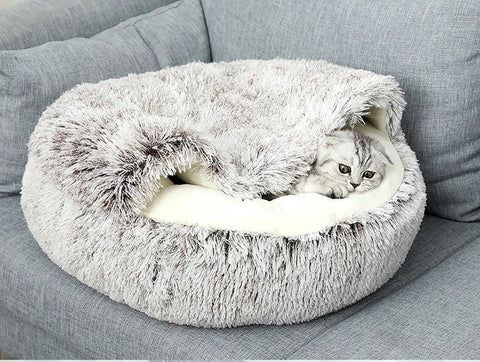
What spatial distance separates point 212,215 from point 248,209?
Result: 55 mm

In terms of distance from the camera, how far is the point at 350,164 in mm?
1345

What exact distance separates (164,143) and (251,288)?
25 centimetres

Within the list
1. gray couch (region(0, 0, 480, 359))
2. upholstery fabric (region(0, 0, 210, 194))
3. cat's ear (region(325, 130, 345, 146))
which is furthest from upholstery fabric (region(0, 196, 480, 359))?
cat's ear (region(325, 130, 345, 146))

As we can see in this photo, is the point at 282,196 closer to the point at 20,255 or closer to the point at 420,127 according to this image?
the point at 420,127

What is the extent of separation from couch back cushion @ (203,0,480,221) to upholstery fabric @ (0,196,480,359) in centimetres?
10

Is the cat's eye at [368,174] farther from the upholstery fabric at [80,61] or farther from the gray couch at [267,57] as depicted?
the upholstery fabric at [80,61]

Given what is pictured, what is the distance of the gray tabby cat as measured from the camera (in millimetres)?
A: 1334

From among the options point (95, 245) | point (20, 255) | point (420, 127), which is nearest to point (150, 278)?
point (95, 245)

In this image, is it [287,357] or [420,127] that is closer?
[287,357]

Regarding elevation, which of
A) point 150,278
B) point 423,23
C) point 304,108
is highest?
point 423,23

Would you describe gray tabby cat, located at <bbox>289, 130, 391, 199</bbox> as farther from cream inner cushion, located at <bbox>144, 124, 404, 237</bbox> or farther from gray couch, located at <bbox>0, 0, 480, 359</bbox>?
gray couch, located at <bbox>0, 0, 480, 359</bbox>

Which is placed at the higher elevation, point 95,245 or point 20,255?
point 95,245

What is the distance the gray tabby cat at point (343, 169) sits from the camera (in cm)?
133

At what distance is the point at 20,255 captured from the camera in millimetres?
1483
